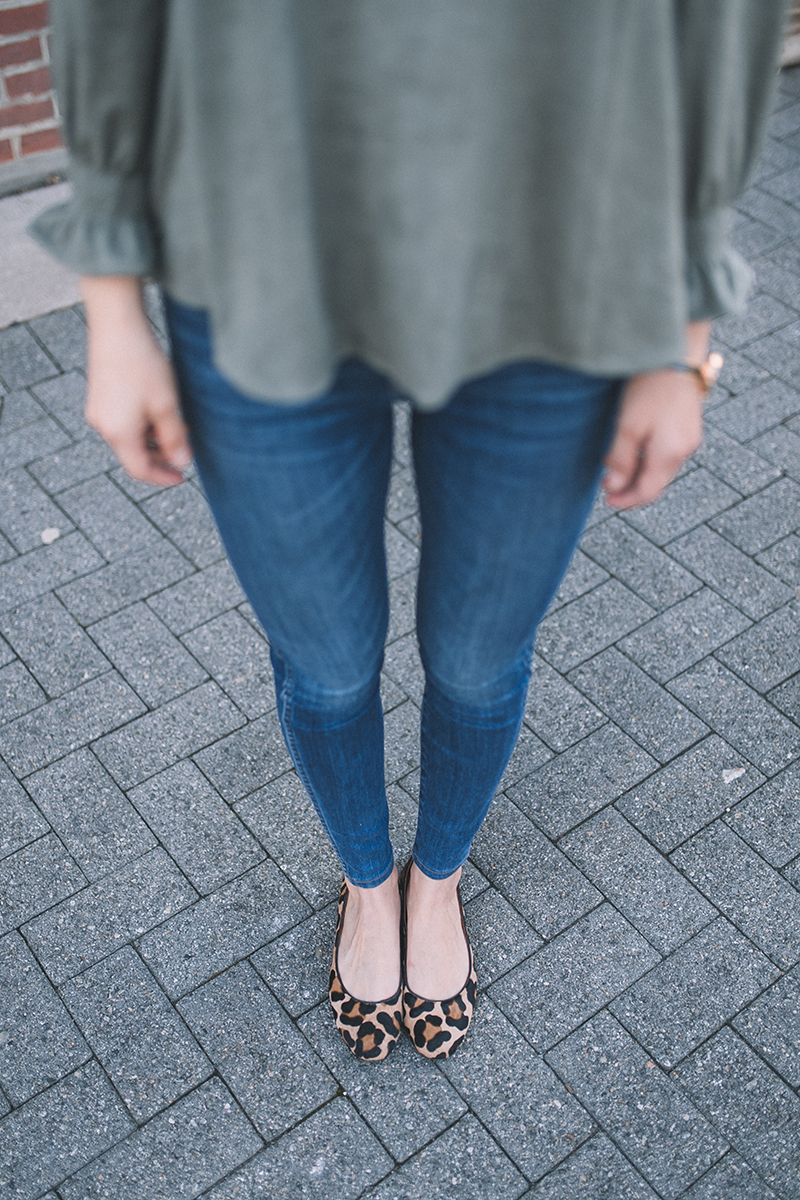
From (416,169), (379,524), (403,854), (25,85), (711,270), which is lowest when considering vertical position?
(403,854)

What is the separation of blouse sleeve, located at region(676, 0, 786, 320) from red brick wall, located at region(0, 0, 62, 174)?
118 inches

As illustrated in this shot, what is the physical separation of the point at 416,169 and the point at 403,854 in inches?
59.0

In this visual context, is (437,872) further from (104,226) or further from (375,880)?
(104,226)

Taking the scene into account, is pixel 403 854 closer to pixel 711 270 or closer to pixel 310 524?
pixel 310 524

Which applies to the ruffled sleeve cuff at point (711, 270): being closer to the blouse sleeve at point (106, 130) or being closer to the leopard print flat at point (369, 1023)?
the blouse sleeve at point (106, 130)

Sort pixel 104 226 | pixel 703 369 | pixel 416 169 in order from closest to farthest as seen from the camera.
→ pixel 416 169
pixel 104 226
pixel 703 369

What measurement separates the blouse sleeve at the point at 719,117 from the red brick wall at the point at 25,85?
3.00 metres

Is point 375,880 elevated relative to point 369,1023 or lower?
elevated

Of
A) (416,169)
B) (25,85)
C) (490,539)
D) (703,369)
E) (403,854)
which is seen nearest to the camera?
(416,169)

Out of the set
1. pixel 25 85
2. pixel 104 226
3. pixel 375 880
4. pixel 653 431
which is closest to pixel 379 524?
pixel 653 431

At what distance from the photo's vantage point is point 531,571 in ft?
3.92

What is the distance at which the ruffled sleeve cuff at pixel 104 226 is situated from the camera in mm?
911

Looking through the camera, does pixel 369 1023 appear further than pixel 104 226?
Yes

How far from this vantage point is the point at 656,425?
1.04 metres
